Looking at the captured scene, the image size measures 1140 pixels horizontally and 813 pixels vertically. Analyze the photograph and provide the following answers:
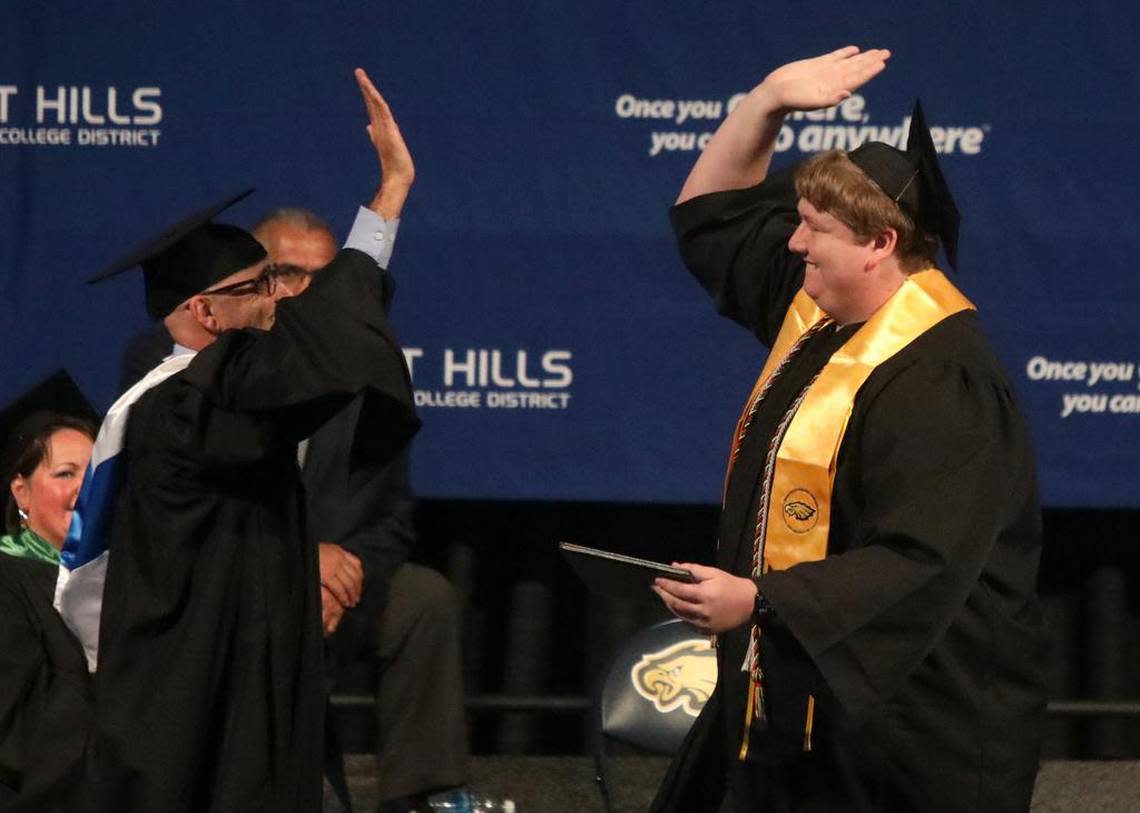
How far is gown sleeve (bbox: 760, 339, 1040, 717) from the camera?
3166mm

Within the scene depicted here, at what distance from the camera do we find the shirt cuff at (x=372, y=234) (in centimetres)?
369

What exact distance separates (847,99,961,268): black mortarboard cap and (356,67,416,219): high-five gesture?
82 cm

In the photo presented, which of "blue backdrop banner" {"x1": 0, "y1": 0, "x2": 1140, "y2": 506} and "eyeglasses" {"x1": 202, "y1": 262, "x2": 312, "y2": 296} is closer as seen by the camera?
"eyeglasses" {"x1": 202, "y1": 262, "x2": 312, "y2": 296}

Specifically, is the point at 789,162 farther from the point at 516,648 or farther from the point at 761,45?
the point at 516,648

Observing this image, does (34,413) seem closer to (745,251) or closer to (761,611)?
(745,251)

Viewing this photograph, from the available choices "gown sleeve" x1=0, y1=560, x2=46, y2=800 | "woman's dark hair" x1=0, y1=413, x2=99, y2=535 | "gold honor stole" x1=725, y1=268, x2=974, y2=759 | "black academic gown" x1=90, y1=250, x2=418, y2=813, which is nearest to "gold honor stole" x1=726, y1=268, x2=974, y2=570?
"gold honor stole" x1=725, y1=268, x2=974, y2=759

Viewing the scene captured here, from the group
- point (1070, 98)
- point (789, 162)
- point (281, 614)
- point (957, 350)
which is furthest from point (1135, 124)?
point (281, 614)

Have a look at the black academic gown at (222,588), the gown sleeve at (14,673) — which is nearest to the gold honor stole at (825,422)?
the black academic gown at (222,588)

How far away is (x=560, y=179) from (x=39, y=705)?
1.91m

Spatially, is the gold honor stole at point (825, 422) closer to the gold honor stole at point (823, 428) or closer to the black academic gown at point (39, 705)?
the gold honor stole at point (823, 428)

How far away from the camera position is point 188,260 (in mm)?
3881

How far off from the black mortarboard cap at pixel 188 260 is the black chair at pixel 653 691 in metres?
1.40

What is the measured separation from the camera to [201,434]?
11.8 feet

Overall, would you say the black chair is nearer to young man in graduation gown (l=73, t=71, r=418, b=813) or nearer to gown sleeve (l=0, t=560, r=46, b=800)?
young man in graduation gown (l=73, t=71, r=418, b=813)
